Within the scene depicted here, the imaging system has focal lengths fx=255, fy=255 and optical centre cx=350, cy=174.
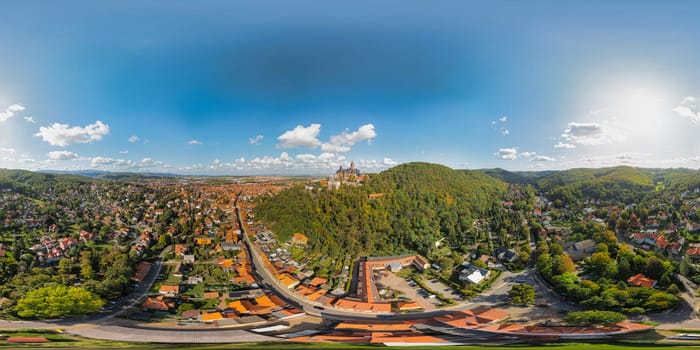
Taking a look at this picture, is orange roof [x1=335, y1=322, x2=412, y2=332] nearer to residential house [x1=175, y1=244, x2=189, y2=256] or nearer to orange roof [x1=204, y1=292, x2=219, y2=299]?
orange roof [x1=204, y1=292, x2=219, y2=299]

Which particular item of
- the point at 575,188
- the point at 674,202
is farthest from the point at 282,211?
the point at 575,188

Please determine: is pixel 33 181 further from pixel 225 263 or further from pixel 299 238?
pixel 299 238

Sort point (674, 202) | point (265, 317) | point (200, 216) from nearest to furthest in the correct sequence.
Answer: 1. point (265, 317)
2. point (674, 202)
3. point (200, 216)

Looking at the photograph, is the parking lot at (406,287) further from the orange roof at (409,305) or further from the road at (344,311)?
the road at (344,311)

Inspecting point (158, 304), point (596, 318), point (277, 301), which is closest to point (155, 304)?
point (158, 304)

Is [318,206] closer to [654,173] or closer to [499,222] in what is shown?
[499,222]

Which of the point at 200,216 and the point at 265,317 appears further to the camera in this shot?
the point at 200,216

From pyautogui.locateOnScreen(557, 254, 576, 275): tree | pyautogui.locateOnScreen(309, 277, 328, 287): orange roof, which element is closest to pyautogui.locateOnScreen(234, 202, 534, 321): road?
pyautogui.locateOnScreen(309, 277, 328, 287): orange roof

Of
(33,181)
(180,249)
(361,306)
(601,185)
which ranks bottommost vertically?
(361,306)

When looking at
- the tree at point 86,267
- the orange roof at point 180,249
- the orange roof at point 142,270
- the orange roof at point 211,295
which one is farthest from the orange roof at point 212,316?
the orange roof at point 180,249
